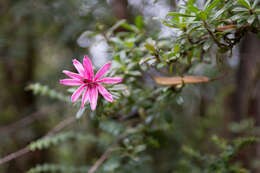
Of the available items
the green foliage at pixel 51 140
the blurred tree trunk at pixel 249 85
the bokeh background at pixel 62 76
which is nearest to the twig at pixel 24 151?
the green foliage at pixel 51 140

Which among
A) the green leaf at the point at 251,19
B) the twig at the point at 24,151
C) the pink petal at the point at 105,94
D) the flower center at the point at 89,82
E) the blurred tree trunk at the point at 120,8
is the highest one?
the blurred tree trunk at the point at 120,8

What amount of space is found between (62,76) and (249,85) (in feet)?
4.56

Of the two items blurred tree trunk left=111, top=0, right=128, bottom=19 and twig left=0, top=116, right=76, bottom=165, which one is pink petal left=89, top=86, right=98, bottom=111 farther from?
blurred tree trunk left=111, top=0, right=128, bottom=19

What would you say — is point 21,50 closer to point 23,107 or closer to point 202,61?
point 23,107

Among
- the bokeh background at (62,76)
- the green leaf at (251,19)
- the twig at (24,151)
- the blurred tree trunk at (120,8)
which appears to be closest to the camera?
the green leaf at (251,19)

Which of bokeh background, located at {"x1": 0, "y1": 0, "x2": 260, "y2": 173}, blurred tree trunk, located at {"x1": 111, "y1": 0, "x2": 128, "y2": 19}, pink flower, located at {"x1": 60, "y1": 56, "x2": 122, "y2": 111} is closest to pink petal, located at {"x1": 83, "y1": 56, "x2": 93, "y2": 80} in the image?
pink flower, located at {"x1": 60, "y1": 56, "x2": 122, "y2": 111}

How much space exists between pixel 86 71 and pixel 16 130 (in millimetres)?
1696

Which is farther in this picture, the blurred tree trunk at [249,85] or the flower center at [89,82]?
the blurred tree trunk at [249,85]

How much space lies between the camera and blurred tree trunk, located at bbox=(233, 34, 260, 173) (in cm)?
152

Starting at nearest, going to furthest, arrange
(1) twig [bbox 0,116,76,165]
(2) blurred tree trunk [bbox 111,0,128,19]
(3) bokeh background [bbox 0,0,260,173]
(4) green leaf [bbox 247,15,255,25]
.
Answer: (4) green leaf [bbox 247,15,255,25]
(1) twig [bbox 0,116,76,165]
(2) blurred tree trunk [bbox 111,0,128,19]
(3) bokeh background [bbox 0,0,260,173]

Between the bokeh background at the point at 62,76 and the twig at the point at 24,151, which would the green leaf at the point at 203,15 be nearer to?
the bokeh background at the point at 62,76

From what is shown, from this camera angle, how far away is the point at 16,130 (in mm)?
1882

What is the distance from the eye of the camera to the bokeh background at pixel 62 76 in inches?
57.8

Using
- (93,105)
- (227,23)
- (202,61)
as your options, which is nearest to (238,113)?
(202,61)
